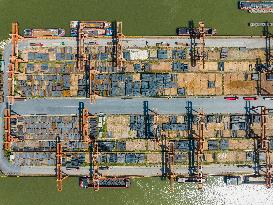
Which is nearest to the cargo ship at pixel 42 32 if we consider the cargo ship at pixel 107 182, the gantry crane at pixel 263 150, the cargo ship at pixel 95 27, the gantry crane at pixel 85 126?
the cargo ship at pixel 95 27

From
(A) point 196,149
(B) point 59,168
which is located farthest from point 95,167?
(A) point 196,149

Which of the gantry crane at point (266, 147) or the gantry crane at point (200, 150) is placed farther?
the gantry crane at point (200, 150)

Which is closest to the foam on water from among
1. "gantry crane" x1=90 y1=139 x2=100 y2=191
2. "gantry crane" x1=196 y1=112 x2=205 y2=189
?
"gantry crane" x1=196 y1=112 x2=205 y2=189

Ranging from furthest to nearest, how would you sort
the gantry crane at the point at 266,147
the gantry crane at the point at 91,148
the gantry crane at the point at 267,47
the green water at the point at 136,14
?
1. the green water at the point at 136,14
2. the gantry crane at the point at 267,47
3. the gantry crane at the point at 91,148
4. the gantry crane at the point at 266,147

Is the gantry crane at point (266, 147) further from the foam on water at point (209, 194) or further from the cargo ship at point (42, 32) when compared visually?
the cargo ship at point (42, 32)

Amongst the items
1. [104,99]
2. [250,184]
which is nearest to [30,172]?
[104,99]

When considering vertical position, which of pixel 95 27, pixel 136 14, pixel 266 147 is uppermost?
pixel 136 14

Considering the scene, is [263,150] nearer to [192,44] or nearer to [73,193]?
[192,44]
